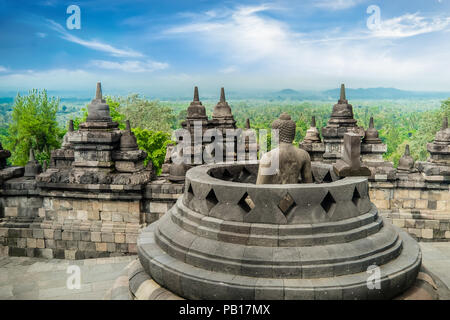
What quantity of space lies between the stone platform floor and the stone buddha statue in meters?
3.70

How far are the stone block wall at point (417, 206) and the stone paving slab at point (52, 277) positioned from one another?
21.1 ft

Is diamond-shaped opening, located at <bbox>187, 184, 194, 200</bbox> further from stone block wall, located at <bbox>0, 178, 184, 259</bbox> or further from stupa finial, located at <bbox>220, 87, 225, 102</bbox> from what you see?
stupa finial, located at <bbox>220, 87, 225, 102</bbox>

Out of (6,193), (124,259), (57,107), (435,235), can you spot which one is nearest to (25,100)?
(57,107)

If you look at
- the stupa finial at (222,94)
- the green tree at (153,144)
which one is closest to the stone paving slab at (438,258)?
the stupa finial at (222,94)

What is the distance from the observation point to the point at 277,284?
13.2 feet

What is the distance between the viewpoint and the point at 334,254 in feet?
14.0

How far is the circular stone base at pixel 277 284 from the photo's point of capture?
3.98m

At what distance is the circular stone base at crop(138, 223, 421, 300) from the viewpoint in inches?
157

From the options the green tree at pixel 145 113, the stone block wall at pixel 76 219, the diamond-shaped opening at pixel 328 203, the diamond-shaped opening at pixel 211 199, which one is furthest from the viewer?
the green tree at pixel 145 113

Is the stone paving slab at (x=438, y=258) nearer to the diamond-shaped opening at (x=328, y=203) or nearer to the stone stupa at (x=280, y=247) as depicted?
the stone stupa at (x=280, y=247)

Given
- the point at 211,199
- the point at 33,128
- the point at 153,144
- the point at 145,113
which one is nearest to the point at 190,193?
the point at 211,199

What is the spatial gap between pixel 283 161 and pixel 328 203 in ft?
2.76

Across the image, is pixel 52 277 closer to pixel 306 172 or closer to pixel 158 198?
pixel 158 198
